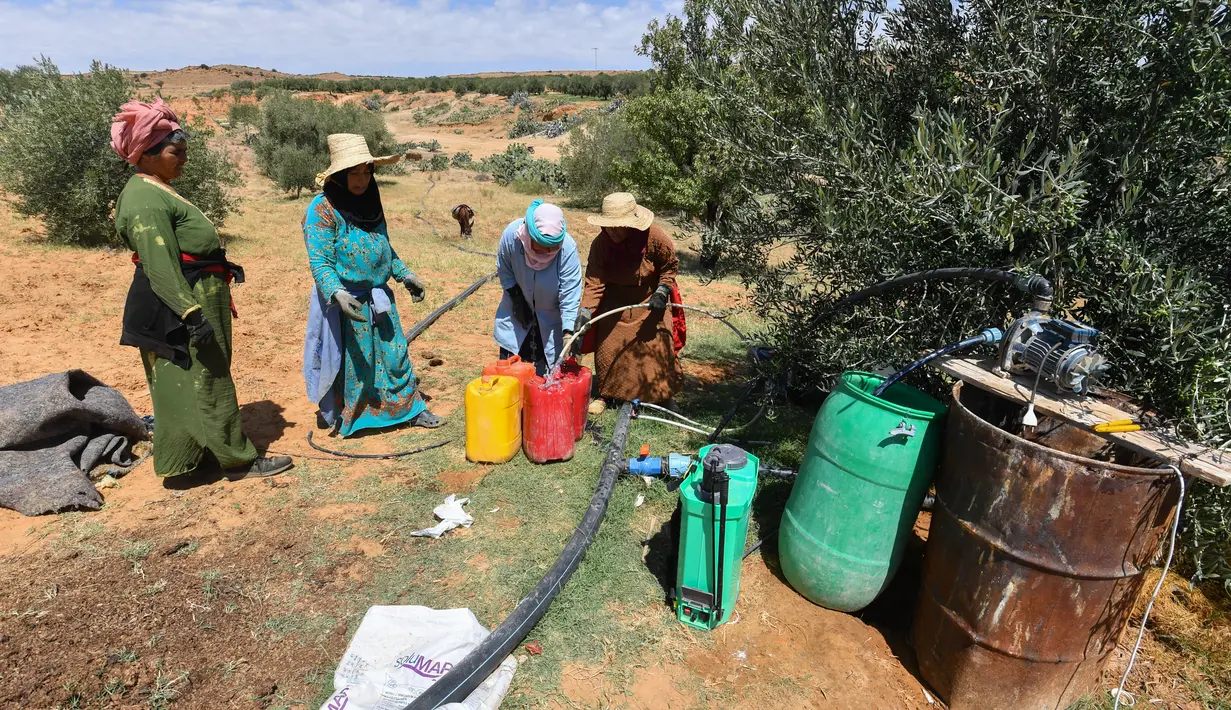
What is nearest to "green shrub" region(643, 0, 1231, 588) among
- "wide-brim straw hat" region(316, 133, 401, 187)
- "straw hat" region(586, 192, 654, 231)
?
"straw hat" region(586, 192, 654, 231)

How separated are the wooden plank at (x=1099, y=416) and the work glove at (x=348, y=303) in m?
3.56

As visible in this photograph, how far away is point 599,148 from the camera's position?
60.4 ft

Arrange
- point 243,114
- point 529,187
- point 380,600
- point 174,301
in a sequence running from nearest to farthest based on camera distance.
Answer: point 380,600, point 174,301, point 529,187, point 243,114

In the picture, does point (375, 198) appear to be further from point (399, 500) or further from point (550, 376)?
point (399, 500)

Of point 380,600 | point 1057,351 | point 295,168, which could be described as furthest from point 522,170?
point 1057,351

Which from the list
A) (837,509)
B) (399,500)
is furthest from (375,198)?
(837,509)

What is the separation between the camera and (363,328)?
4742 millimetres

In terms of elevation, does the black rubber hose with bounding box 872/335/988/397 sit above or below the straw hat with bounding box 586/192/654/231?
below

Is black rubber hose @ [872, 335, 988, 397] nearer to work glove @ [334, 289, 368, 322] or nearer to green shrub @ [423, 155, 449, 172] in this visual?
work glove @ [334, 289, 368, 322]

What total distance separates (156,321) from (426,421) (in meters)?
2.03

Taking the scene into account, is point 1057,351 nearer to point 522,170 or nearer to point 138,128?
point 138,128

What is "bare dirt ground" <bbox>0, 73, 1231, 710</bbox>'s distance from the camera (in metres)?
2.84

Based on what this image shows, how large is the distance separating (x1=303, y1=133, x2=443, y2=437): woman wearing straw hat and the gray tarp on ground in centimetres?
126

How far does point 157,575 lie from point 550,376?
2.48 metres
